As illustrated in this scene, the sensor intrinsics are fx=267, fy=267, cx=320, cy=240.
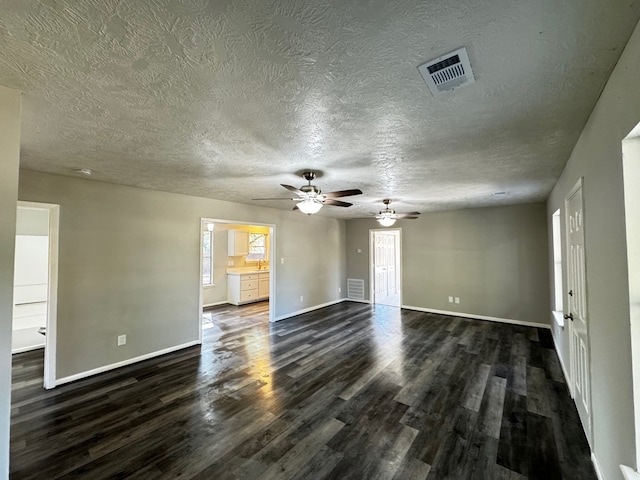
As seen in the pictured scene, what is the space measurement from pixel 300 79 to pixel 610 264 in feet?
6.47

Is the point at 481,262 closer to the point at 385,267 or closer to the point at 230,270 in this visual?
the point at 385,267

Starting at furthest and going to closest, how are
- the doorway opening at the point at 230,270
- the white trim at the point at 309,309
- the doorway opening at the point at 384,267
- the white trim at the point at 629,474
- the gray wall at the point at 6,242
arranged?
the doorway opening at the point at 384,267
the doorway opening at the point at 230,270
the white trim at the point at 309,309
the gray wall at the point at 6,242
the white trim at the point at 629,474

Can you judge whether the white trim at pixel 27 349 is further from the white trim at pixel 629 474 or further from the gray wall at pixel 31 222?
the white trim at pixel 629 474

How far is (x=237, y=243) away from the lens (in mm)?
7613

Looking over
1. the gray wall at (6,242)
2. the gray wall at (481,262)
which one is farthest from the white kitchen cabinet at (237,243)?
the gray wall at (6,242)

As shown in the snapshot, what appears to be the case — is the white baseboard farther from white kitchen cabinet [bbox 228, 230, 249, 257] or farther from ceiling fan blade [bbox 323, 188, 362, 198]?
ceiling fan blade [bbox 323, 188, 362, 198]

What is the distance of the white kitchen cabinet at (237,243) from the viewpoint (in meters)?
7.57

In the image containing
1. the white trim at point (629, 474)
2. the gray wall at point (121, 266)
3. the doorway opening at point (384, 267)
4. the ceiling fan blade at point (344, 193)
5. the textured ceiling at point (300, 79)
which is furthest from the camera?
the doorway opening at point (384, 267)

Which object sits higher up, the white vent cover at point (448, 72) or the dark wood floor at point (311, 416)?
the white vent cover at point (448, 72)

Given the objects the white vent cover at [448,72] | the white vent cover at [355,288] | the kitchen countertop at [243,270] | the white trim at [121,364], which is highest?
the white vent cover at [448,72]

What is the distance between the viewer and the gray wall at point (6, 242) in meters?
1.42

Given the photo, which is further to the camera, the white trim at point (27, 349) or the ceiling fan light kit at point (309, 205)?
the white trim at point (27, 349)

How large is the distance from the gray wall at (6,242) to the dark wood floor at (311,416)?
2.79 ft

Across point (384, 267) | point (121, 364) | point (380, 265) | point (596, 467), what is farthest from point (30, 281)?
point (384, 267)
